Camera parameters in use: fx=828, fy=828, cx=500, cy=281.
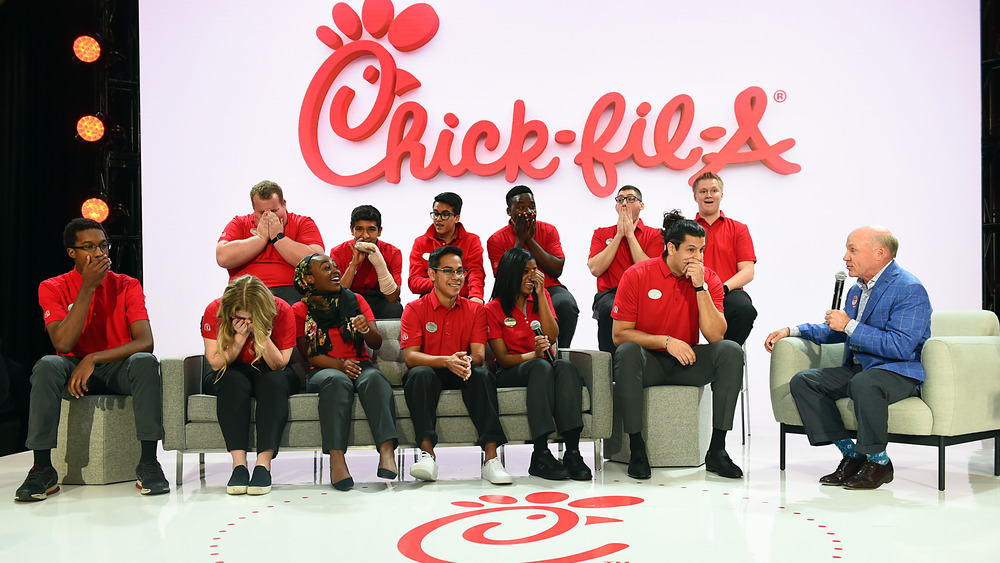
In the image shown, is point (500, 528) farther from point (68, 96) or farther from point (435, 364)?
point (68, 96)

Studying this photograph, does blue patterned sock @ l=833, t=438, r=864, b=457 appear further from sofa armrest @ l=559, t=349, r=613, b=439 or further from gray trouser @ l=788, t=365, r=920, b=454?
sofa armrest @ l=559, t=349, r=613, b=439

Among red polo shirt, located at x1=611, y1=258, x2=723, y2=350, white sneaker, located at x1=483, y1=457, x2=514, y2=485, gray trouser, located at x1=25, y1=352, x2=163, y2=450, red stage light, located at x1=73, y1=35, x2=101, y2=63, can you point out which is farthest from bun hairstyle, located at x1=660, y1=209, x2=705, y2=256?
red stage light, located at x1=73, y1=35, x2=101, y2=63

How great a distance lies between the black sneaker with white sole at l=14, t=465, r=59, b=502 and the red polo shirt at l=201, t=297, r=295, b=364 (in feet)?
2.76

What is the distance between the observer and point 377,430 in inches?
141

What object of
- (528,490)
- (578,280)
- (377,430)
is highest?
(578,280)

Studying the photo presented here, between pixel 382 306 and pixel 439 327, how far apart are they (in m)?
0.76

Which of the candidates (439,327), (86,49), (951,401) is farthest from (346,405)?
(86,49)

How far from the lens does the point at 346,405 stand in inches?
140

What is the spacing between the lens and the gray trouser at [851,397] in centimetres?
331

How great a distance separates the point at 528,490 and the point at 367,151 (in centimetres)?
306

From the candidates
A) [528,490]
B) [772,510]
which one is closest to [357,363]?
[528,490]

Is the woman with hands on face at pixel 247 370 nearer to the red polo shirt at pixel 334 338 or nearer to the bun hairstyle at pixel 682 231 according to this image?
the red polo shirt at pixel 334 338

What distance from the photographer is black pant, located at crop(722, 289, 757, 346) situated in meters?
4.33

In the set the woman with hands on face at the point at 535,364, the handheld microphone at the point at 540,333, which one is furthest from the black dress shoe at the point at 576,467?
the handheld microphone at the point at 540,333
